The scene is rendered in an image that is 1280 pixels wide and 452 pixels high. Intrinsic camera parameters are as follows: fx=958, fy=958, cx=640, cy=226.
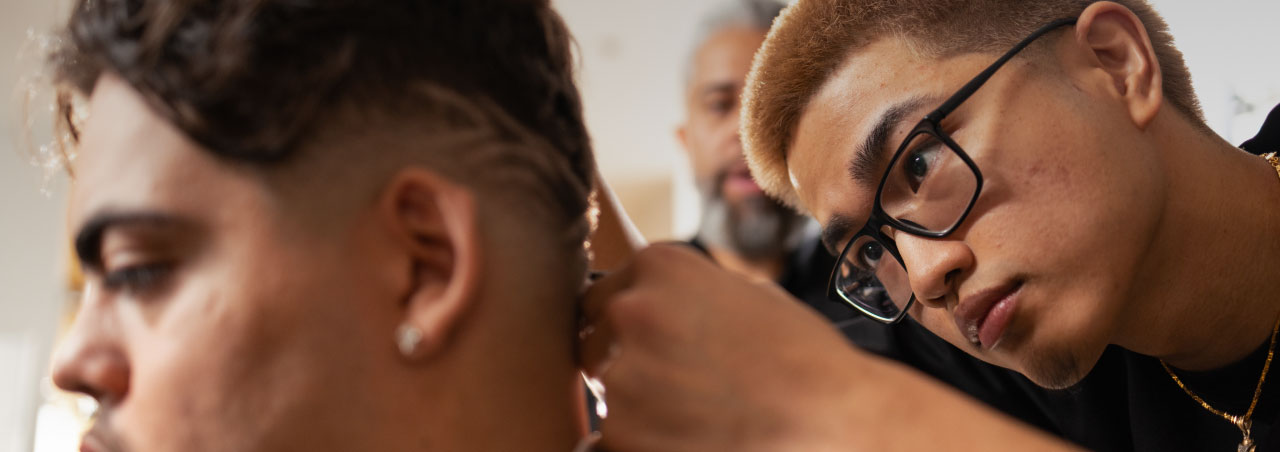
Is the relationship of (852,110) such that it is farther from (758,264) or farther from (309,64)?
(758,264)

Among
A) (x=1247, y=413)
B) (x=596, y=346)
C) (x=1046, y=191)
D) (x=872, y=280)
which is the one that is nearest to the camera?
(x=596, y=346)

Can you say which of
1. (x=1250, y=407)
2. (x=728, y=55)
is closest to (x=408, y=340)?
(x=1250, y=407)

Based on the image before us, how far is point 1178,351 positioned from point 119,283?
1252 mm

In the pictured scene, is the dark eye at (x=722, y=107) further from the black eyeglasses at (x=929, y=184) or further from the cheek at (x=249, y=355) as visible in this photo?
the cheek at (x=249, y=355)

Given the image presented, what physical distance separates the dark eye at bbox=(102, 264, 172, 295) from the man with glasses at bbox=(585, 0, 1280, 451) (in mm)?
355

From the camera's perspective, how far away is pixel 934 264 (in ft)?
3.83

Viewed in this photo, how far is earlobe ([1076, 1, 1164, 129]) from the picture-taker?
3.93 feet

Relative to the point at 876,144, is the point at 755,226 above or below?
below

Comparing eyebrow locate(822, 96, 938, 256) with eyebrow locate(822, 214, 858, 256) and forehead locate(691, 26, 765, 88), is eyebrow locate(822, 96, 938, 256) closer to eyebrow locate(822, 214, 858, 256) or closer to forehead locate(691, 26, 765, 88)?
eyebrow locate(822, 214, 858, 256)

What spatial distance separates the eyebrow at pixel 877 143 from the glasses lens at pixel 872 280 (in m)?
0.12

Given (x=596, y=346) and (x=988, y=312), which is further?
(x=988, y=312)

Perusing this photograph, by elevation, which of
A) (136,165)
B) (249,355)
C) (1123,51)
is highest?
Result: (1123,51)

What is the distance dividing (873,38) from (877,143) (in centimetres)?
17

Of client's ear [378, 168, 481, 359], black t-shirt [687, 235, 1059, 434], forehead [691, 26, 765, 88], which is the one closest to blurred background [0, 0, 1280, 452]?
forehead [691, 26, 765, 88]
